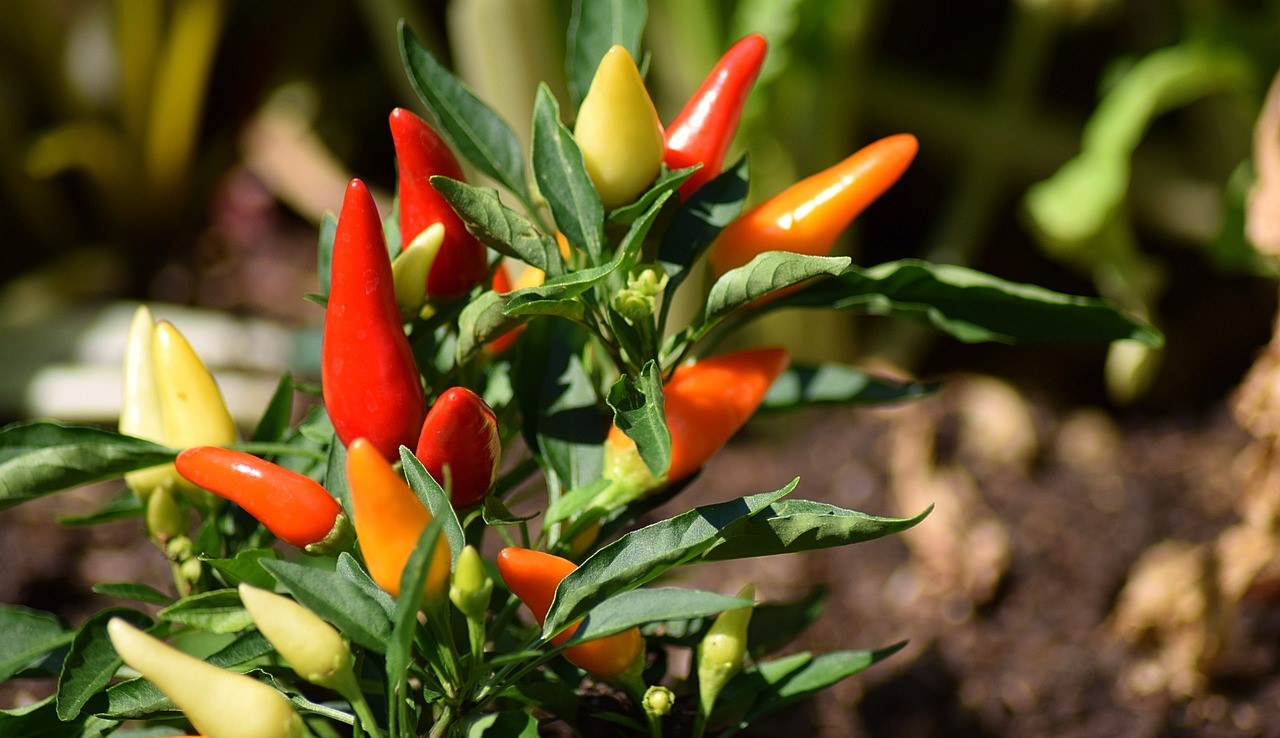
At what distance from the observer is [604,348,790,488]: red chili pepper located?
0.55 metres

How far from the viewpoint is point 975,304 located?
1.94ft

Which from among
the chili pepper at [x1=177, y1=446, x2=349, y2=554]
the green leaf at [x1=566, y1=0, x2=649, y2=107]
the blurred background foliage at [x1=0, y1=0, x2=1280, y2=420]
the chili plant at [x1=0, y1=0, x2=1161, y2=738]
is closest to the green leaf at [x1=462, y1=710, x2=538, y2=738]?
the chili plant at [x1=0, y1=0, x2=1161, y2=738]

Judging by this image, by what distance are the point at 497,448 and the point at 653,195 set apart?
137 millimetres

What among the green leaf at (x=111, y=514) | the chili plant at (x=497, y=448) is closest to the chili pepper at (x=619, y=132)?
the chili plant at (x=497, y=448)

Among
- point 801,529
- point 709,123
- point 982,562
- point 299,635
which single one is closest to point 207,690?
point 299,635

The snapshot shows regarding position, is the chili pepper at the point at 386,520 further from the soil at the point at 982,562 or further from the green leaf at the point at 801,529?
the soil at the point at 982,562

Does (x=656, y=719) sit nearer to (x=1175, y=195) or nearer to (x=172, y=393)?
(x=172, y=393)

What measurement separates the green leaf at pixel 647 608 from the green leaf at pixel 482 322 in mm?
133

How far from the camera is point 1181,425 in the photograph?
60.9 inches

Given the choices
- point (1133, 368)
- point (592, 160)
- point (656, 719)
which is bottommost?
point (1133, 368)

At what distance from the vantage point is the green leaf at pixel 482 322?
19.5 inches

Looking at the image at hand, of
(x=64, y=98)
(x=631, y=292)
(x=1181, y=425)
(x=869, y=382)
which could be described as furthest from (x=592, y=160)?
(x=64, y=98)

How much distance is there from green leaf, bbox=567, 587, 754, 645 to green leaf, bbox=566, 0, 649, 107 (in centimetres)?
28

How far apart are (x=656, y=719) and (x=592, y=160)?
267mm
